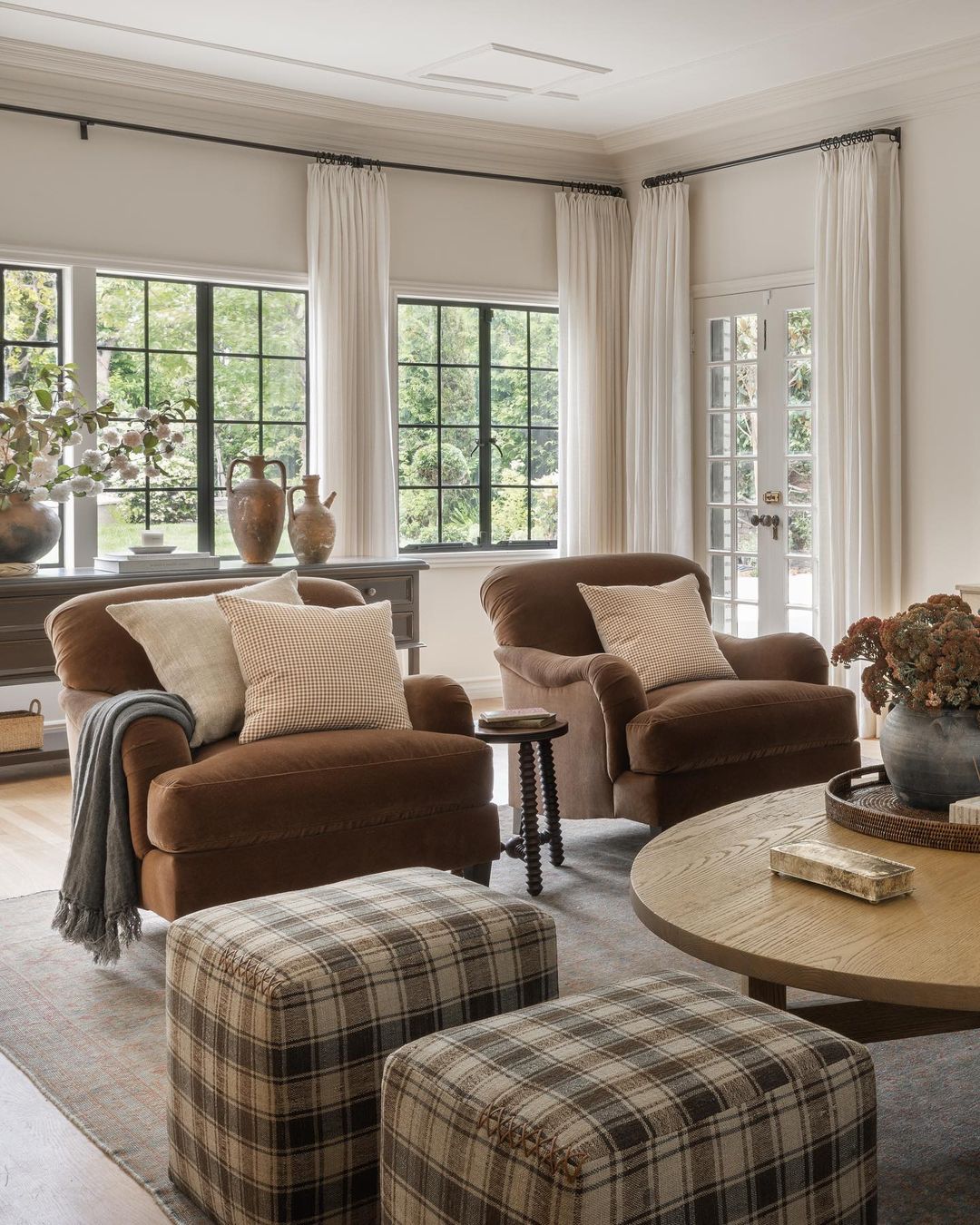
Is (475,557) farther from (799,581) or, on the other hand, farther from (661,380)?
(799,581)

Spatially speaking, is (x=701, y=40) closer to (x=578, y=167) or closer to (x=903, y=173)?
(x=903, y=173)

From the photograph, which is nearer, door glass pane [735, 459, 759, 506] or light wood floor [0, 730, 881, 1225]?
light wood floor [0, 730, 881, 1225]

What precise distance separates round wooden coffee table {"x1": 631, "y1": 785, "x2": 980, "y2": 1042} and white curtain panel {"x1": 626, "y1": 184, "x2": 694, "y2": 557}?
452 cm

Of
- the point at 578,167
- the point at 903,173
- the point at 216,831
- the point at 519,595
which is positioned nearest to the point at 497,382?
the point at 578,167

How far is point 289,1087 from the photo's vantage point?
1.95 metres

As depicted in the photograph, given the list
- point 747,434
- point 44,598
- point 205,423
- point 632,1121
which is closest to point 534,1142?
point 632,1121

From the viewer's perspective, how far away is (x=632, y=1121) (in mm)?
1538

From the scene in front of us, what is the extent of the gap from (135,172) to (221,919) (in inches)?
183

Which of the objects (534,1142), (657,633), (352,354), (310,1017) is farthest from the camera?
(352,354)

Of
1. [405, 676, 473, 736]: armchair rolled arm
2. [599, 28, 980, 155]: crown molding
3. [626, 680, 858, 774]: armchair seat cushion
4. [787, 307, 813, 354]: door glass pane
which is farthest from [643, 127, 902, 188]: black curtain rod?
[405, 676, 473, 736]: armchair rolled arm

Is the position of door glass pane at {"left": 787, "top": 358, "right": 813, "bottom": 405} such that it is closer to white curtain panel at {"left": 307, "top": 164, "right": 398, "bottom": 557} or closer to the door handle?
the door handle

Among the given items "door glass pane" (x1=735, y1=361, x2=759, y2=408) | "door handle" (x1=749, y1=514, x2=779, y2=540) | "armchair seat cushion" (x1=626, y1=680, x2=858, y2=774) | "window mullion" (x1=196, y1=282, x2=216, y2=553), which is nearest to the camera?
"armchair seat cushion" (x1=626, y1=680, x2=858, y2=774)

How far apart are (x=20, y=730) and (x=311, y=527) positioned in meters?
1.52

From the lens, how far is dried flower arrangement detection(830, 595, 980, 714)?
2611mm
